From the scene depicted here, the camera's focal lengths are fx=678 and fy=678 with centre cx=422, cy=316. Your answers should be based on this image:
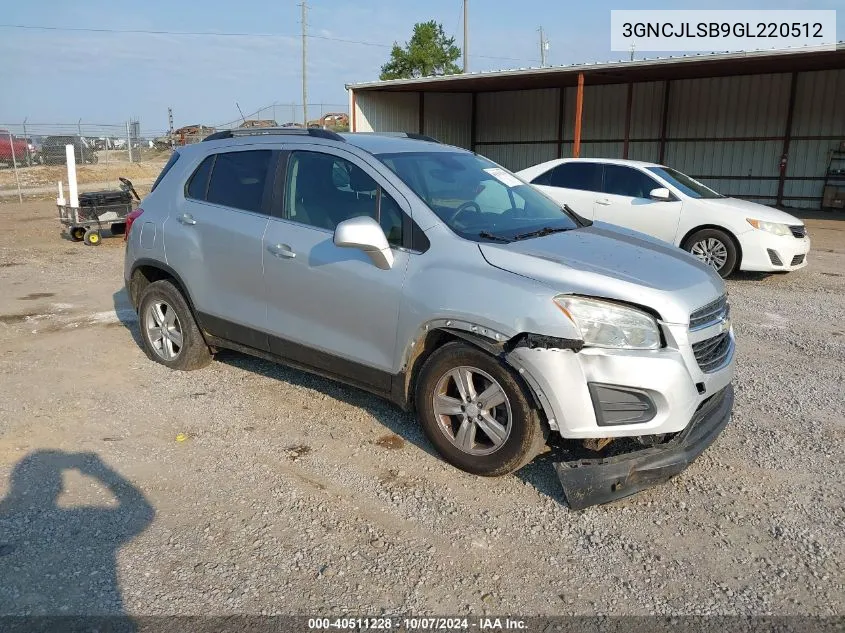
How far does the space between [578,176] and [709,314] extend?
703 centimetres

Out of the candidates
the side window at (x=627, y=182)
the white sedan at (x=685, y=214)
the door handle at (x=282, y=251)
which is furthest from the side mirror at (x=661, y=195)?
the door handle at (x=282, y=251)

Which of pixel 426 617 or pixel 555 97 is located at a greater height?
pixel 555 97

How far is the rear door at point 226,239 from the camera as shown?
465 cm

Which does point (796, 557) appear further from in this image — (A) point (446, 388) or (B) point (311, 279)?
(B) point (311, 279)

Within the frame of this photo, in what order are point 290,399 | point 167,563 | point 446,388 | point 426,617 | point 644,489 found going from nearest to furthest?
1. point 426,617
2. point 167,563
3. point 644,489
4. point 446,388
5. point 290,399

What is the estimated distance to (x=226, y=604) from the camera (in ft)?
9.08

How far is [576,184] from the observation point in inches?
401

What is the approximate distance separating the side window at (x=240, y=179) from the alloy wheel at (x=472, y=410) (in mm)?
1924

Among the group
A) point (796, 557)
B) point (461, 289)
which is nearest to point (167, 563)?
point (461, 289)

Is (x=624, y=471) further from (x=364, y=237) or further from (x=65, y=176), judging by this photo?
(x=65, y=176)

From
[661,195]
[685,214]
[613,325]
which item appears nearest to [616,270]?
[613,325]

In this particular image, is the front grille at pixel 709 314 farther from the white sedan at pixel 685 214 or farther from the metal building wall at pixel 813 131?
the metal building wall at pixel 813 131

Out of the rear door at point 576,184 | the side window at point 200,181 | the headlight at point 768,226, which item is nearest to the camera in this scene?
the side window at point 200,181

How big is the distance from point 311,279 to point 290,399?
1.13 m
